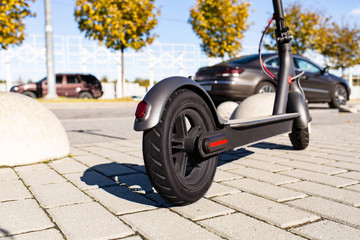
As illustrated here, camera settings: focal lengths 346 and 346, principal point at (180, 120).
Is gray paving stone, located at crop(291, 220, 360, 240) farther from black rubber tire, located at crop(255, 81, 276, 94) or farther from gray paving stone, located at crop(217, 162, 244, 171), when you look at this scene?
black rubber tire, located at crop(255, 81, 276, 94)

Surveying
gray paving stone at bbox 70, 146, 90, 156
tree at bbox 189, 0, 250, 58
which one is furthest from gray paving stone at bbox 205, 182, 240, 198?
tree at bbox 189, 0, 250, 58

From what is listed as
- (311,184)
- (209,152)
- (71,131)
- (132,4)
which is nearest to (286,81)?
(311,184)

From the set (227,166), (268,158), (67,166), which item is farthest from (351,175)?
(67,166)

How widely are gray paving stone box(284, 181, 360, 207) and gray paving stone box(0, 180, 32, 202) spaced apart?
1.95 m

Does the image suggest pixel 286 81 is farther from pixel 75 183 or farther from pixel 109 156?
pixel 75 183

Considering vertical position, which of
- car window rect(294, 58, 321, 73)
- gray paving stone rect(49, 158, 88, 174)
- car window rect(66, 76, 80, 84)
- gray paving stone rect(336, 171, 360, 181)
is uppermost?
car window rect(294, 58, 321, 73)

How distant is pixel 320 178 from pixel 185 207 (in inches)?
53.3

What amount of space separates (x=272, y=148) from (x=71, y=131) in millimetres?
3743

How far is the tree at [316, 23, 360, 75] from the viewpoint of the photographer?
27391mm

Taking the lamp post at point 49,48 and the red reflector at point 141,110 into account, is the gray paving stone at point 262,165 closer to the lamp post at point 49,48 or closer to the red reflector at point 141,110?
the red reflector at point 141,110

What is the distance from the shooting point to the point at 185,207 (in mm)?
2166

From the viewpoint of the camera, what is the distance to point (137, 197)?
2.38 metres

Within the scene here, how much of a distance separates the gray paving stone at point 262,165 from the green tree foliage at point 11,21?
14622 mm

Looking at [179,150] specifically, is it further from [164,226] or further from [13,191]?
[13,191]
